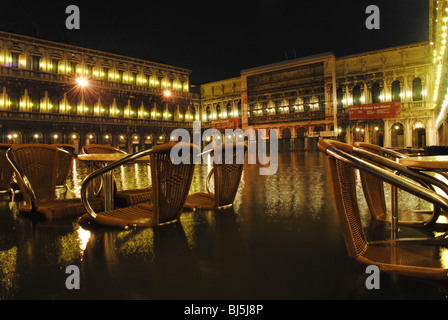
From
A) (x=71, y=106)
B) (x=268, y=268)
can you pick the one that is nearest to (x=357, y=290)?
(x=268, y=268)

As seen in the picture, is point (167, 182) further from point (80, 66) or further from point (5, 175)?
point (80, 66)

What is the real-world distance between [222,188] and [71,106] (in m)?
33.1

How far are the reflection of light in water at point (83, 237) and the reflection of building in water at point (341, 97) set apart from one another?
1092 inches

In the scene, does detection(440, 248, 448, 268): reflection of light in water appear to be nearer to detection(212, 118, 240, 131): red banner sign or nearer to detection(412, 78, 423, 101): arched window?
detection(412, 78, 423, 101): arched window

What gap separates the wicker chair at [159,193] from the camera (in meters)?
2.95

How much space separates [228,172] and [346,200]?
2.38 meters

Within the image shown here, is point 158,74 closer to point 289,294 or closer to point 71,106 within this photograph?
point 71,106

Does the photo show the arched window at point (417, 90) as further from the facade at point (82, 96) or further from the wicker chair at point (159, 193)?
the wicker chair at point (159, 193)

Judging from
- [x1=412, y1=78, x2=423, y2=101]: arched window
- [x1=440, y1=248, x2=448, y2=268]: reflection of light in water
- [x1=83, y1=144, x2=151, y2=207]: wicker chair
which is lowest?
[x1=440, y1=248, x2=448, y2=268]: reflection of light in water

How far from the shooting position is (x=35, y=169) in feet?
13.5

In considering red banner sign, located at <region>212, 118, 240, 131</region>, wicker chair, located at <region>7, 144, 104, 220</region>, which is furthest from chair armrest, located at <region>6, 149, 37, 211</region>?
red banner sign, located at <region>212, 118, 240, 131</region>

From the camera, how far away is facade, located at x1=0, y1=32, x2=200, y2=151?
28828 mm
